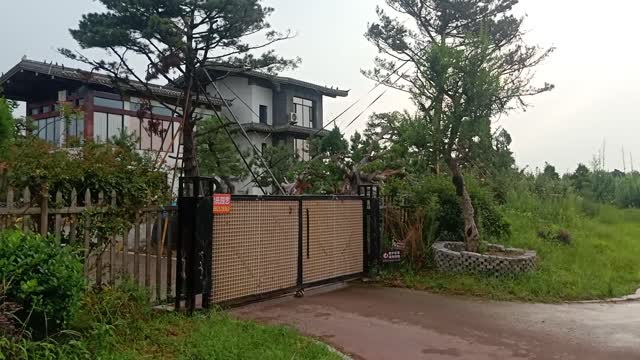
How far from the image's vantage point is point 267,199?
7.54 metres

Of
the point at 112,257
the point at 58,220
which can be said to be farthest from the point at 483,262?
the point at 58,220

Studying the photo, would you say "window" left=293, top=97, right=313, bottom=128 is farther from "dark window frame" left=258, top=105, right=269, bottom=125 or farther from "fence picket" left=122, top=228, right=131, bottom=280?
"fence picket" left=122, top=228, right=131, bottom=280

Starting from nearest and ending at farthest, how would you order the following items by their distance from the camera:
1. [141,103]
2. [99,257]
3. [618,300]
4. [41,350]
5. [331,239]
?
[41,350], [99,257], [618,300], [331,239], [141,103]

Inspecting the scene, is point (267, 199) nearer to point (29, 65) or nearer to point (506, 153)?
point (506, 153)

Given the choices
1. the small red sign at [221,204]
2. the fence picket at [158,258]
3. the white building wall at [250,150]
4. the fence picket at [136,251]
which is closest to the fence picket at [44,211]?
the fence picket at [136,251]

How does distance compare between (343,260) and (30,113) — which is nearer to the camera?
(343,260)

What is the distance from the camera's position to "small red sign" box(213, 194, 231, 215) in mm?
6570

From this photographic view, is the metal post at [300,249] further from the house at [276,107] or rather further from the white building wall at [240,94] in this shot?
the white building wall at [240,94]

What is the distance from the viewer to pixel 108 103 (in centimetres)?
2230

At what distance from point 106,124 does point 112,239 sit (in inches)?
708

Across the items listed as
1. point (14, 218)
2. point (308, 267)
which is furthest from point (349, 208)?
point (14, 218)

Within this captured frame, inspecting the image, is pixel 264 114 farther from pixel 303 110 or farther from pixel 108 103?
pixel 108 103

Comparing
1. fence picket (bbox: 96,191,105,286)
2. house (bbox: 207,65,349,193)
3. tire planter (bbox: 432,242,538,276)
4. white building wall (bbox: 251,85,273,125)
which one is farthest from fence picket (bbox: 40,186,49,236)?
white building wall (bbox: 251,85,273,125)

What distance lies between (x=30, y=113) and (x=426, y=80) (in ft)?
69.6
